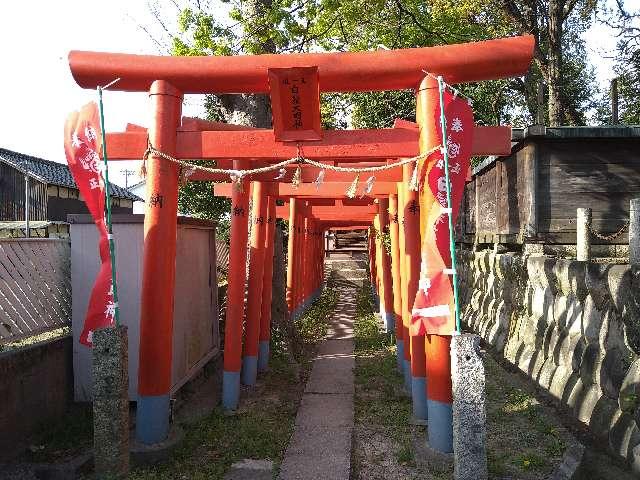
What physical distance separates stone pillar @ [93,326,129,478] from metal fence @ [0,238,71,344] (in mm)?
1236

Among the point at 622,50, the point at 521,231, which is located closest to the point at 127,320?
the point at 521,231

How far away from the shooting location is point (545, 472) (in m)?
4.21

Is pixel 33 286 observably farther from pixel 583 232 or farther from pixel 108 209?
pixel 583 232

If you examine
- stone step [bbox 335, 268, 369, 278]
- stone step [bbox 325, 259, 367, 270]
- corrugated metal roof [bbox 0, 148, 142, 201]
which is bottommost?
stone step [bbox 335, 268, 369, 278]

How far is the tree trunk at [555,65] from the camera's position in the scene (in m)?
15.5

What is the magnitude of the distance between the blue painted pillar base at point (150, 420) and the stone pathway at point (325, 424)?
48.6 inches

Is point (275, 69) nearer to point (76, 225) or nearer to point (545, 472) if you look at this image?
point (76, 225)

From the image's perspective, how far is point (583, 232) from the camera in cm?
643

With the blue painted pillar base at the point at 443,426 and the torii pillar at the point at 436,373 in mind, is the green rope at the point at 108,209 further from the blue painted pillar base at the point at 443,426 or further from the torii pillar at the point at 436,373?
the blue painted pillar base at the point at 443,426

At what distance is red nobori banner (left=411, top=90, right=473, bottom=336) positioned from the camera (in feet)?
14.4

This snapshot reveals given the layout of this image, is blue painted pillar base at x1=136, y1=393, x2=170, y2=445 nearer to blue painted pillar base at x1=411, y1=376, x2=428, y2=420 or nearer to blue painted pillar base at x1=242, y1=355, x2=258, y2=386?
blue painted pillar base at x1=242, y1=355, x2=258, y2=386

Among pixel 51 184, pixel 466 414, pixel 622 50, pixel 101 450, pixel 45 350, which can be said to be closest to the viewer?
pixel 466 414

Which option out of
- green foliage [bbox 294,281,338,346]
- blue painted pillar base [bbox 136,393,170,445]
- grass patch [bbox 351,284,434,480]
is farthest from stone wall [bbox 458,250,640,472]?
blue painted pillar base [bbox 136,393,170,445]

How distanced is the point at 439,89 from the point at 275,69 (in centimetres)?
149
